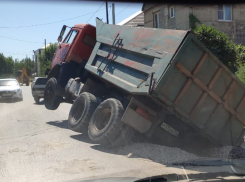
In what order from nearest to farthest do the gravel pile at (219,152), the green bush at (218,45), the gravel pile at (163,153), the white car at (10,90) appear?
the gravel pile at (163,153)
the gravel pile at (219,152)
the green bush at (218,45)
the white car at (10,90)

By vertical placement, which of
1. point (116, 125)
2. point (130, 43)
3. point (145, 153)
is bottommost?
point (145, 153)

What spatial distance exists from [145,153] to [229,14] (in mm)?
16102

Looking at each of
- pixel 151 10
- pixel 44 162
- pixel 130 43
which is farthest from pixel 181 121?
pixel 151 10

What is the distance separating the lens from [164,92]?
7305mm

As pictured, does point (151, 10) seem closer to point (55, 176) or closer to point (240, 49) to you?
point (240, 49)

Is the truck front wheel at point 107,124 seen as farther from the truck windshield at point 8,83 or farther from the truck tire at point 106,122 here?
the truck windshield at point 8,83

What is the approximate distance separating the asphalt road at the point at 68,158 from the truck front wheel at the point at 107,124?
0.26 meters

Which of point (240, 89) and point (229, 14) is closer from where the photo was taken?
point (240, 89)

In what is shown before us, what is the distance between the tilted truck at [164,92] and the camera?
7.36 metres

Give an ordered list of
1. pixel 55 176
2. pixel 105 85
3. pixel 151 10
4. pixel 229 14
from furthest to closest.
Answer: pixel 151 10 < pixel 229 14 < pixel 105 85 < pixel 55 176

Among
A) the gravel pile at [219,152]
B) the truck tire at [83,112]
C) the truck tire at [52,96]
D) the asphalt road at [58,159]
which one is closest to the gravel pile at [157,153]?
the asphalt road at [58,159]

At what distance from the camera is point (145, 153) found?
317 inches

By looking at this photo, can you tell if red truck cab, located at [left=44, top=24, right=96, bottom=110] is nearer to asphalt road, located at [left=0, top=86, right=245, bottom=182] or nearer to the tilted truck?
asphalt road, located at [left=0, top=86, right=245, bottom=182]

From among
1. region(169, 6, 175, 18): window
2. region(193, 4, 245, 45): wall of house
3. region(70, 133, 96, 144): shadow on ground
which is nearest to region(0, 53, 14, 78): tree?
region(169, 6, 175, 18): window
